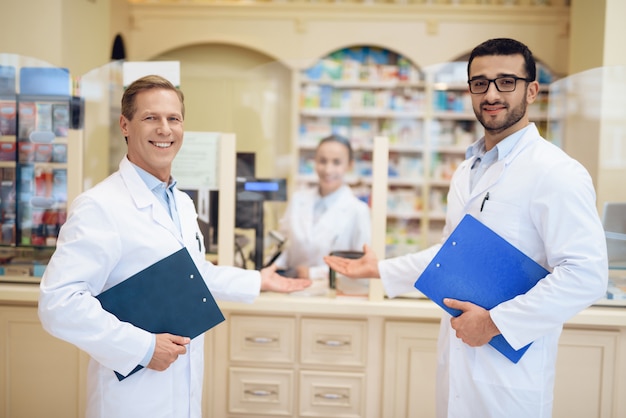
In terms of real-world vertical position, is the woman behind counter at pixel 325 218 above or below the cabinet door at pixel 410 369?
above

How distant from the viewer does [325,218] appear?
3883 millimetres

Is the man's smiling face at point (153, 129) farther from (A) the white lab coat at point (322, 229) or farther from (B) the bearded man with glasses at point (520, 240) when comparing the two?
(A) the white lab coat at point (322, 229)

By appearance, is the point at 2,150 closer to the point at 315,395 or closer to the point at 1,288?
the point at 1,288

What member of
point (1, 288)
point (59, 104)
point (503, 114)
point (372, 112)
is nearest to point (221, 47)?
point (372, 112)

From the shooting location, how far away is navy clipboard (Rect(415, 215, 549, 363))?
1856 mm


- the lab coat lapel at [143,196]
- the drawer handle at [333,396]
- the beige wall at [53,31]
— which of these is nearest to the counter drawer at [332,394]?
the drawer handle at [333,396]

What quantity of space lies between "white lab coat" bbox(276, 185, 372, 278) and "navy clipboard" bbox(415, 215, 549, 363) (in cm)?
178

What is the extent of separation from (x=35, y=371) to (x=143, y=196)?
5.04 ft

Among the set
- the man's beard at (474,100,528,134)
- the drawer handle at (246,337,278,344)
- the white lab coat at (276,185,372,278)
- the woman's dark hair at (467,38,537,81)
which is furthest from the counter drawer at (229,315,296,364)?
the woman's dark hair at (467,38,537,81)

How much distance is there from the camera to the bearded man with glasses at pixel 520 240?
1.75 m

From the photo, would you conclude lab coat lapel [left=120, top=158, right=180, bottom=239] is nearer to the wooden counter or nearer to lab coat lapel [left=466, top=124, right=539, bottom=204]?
lab coat lapel [left=466, top=124, right=539, bottom=204]

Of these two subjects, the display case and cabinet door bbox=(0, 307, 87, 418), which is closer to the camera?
cabinet door bbox=(0, 307, 87, 418)

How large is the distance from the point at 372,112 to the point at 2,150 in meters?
3.92

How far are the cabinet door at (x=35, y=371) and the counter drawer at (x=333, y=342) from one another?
3.28ft
